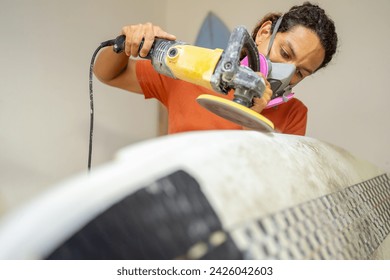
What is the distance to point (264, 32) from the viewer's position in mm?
860

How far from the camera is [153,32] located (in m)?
0.65

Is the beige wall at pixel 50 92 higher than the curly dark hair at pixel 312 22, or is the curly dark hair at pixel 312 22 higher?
the curly dark hair at pixel 312 22

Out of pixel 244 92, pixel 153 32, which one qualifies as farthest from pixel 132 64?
pixel 244 92

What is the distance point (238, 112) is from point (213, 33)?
108cm

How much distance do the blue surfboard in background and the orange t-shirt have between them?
0.63m

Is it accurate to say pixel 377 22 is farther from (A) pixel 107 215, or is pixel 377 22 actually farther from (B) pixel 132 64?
(A) pixel 107 215

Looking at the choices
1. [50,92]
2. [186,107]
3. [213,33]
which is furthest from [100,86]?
[213,33]

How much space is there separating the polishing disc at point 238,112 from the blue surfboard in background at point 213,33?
3.22 feet

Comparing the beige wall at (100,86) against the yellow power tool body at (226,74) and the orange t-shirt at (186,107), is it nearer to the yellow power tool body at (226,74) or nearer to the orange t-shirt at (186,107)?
the orange t-shirt at (186,107)

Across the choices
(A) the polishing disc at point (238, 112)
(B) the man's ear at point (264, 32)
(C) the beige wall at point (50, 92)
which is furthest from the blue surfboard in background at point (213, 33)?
(A) the polishing disc at point (238, 112)

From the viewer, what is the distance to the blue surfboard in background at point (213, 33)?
4.62 ft

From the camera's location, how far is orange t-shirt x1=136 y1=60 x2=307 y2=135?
0.80m

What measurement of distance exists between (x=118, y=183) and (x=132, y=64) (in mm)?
753

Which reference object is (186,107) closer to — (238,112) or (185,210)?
(238,112)
